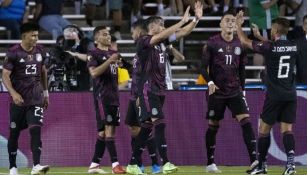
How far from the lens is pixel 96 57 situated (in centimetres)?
1853

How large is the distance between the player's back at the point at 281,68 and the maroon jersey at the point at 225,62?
3.63 feet

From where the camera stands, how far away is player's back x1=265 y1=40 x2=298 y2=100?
17188 mm

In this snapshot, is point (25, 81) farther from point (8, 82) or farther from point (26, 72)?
point (8, 82)

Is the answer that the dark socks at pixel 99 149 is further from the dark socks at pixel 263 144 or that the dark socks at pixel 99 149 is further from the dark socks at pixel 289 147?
the dark socks at pixel 289 147

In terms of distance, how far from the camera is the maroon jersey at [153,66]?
17953 mm

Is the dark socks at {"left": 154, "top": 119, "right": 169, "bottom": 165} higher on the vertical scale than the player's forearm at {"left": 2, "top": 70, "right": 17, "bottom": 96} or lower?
lower

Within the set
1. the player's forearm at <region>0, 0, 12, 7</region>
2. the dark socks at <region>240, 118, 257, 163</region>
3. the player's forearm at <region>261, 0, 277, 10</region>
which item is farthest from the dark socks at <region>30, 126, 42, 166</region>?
the player's forearm at <region>261, 0, 277, 10</region>

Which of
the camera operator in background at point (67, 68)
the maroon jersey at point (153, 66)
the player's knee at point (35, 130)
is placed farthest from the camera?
the camera operator in background at point (67, 68)

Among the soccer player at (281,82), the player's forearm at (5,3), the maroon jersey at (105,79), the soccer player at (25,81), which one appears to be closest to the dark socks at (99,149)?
the maroon jersey at (105,79)

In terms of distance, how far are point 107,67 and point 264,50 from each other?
2694 mm

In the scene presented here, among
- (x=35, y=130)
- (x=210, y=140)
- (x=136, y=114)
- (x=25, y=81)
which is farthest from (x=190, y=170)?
(x=25, y=81)

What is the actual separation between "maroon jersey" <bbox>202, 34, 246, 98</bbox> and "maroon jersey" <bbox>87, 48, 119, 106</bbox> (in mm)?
1570

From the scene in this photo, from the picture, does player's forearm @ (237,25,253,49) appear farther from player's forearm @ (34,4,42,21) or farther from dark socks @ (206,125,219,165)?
player's forearm @ (34,4,42,21)

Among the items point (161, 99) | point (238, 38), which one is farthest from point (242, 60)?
point (161, 99)
